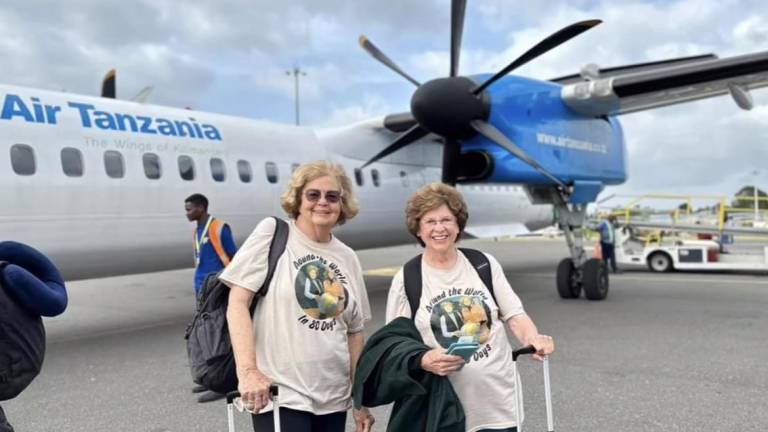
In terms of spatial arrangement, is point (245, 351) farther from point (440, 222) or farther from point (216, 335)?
point (440, 222)

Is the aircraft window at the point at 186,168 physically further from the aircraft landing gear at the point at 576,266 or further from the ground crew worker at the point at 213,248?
the aircraft landing gear at the point at 576,266

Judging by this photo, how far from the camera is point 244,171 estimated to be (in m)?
8.17

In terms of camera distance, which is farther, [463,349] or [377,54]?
[377,54]

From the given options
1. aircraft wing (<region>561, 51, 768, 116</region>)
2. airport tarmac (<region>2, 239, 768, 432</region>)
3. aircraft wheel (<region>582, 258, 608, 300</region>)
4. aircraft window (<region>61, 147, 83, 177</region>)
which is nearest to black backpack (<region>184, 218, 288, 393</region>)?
airport tarmac (<region>2, 239, 768, 432</region>)

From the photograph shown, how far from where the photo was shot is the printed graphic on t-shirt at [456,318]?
6.88 ft

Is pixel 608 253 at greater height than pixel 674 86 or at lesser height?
lesser

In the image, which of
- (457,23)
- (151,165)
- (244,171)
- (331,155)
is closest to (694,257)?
(457,23)

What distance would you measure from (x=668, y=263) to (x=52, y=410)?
13.4 m

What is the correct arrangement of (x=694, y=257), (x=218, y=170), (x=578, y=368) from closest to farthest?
(x=578, y=368) → (x=218, y=170) → (x=694, y=257)

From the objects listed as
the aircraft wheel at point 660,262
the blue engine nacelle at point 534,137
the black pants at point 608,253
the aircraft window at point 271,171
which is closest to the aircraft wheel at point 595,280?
the blue engine nacelle at point 534,137

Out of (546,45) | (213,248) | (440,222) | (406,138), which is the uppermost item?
(546,45)

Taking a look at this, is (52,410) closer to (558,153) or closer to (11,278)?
(11,278)

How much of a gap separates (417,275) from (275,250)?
21.0 inches

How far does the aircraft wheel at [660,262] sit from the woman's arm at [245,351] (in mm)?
14135
